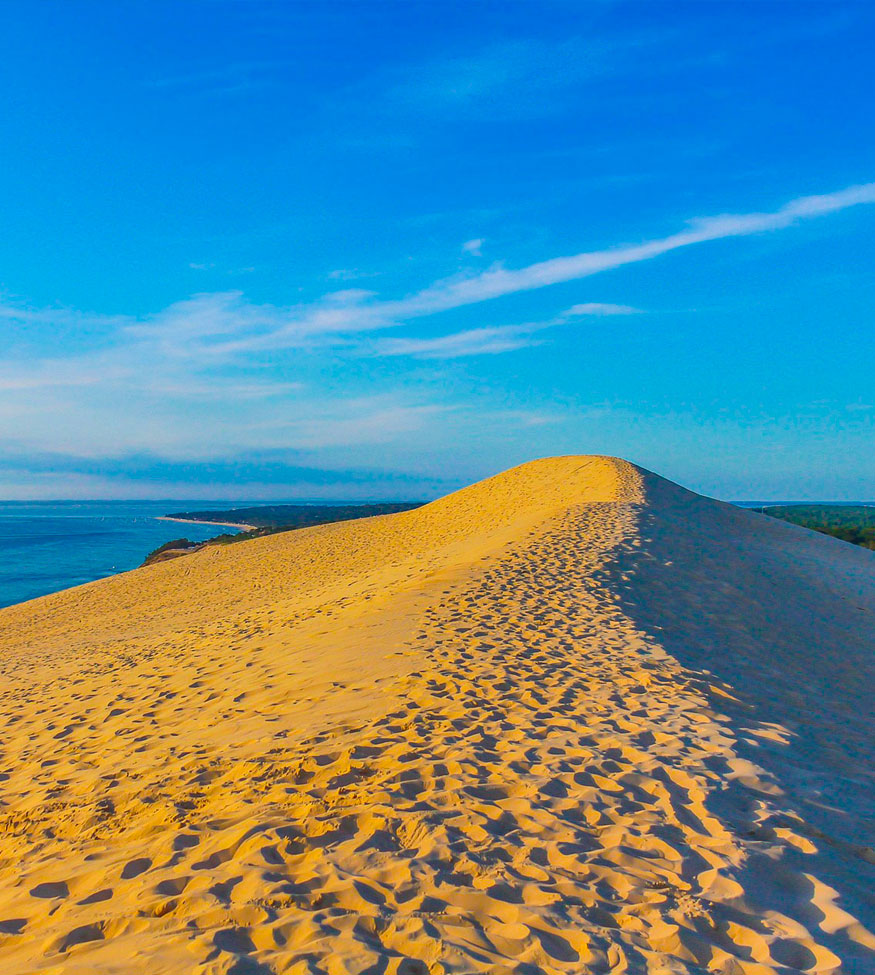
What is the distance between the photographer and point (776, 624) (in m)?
11.8

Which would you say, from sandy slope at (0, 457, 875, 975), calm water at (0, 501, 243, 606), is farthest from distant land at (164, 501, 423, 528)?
sandy slope at (0, 457, 875, 975)

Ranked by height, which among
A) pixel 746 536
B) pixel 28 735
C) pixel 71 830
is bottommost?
pixel 28 735

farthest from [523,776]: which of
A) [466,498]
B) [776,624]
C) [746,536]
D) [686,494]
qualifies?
[466,498]

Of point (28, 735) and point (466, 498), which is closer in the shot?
point (28, 735)

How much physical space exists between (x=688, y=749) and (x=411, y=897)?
9.74 ft

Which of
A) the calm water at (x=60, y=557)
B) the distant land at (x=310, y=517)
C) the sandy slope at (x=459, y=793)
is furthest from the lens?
the distant land at (x=310, y=517)

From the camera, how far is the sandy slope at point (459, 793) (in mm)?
3225

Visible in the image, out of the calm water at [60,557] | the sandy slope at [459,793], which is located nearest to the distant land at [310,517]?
the calm water at [60,557]

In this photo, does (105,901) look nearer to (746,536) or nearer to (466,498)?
(746,536)

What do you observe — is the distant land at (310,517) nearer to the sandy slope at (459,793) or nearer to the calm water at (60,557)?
the calm water at (60,557)

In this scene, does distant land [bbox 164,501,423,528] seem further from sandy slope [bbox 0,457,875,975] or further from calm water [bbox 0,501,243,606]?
sandy slope [bbox 0,457,875,975]

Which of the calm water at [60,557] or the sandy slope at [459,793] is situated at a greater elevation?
the sandy slope at [459,793]

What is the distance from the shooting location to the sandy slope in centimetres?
322

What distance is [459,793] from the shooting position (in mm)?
4652
